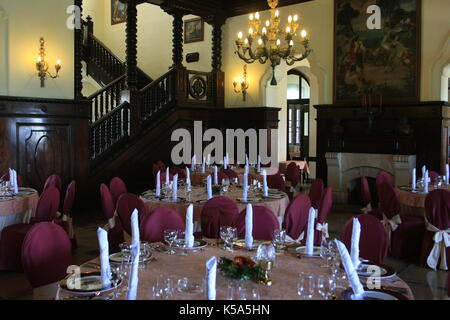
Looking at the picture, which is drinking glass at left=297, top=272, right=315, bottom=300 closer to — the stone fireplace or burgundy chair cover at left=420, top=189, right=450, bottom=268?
burgundy chair cover at left=420, top=189, right=450, bottom=268

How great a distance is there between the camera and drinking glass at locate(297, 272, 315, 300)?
2.25m

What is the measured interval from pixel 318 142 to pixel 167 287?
334 inches

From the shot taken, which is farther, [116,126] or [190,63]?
[190,63]

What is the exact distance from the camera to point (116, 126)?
9648 mm

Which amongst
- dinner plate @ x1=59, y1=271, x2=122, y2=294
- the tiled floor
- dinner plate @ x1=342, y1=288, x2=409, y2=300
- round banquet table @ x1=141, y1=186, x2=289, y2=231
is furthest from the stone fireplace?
dinner plate @ x1=59, y1=271, x2=122, y2=294

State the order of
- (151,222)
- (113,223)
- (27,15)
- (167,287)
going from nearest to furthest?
1. (167,287)
2. (151,222)
3. (113,223)
4. (27,15)

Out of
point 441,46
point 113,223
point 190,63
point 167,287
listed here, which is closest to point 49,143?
point 113,223

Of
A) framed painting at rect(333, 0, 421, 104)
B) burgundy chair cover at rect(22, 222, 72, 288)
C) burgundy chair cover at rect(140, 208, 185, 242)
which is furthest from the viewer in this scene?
framed painting at rect(333, 0, 421, 104)

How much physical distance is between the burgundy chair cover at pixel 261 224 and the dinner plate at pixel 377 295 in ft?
4.82

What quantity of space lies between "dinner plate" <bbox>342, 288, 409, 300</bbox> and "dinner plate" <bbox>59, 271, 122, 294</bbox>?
121 centimetres

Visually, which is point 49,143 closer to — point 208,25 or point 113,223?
point 113,223

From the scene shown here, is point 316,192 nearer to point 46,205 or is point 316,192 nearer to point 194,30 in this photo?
point 46,205

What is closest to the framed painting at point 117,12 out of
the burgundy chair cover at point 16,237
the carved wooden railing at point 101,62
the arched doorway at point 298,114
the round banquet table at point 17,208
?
the carved wooden railing at point 101,62

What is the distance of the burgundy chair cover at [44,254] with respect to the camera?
2.90 meters
